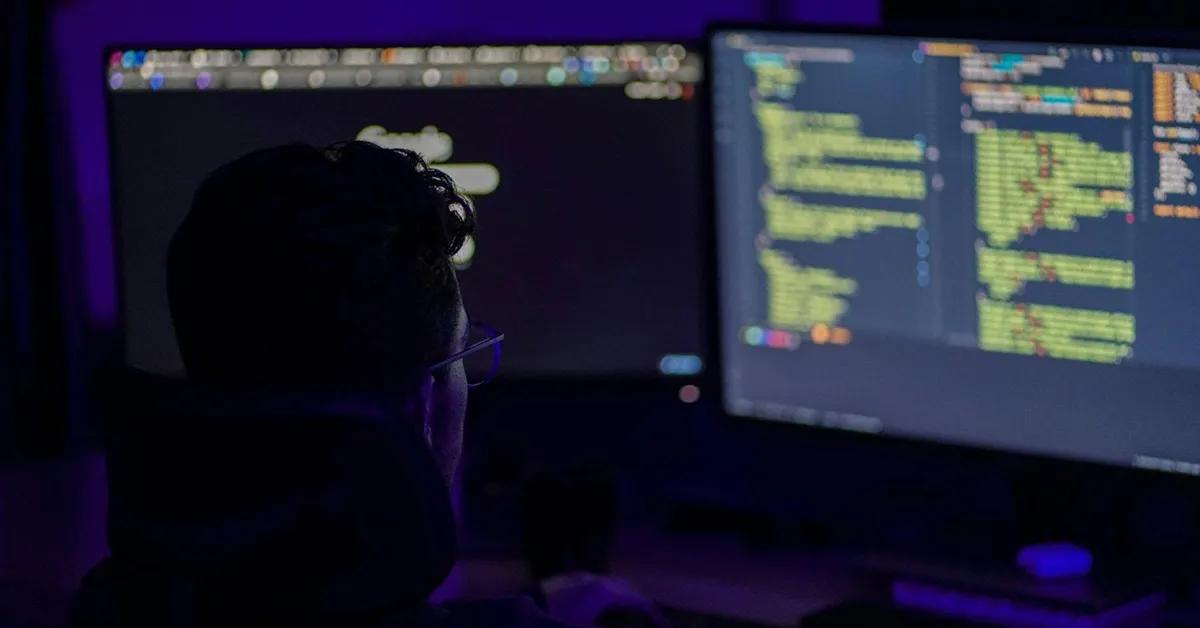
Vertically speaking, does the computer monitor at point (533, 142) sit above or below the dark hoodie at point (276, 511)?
above

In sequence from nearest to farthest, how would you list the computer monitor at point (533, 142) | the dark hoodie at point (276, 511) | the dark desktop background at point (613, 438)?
the dark hoodie at point (276, 511) < the dark desktop background at point (613, 438) < the computer monitor at point (533, 142)

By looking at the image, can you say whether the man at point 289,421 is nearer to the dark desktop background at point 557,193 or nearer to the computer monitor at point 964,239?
the computer monitor at point 964,239

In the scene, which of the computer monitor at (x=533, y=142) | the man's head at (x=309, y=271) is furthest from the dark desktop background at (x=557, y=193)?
the man's head at (x=309, y=271)

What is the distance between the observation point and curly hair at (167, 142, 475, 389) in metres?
1.02

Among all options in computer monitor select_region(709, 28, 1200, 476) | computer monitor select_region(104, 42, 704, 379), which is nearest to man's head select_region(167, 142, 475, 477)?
computer monitor select_region(709, 28, 1200, 476)

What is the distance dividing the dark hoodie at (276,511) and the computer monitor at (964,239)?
0.86m

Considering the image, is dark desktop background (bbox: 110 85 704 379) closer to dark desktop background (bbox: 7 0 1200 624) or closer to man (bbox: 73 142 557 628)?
dark desktop background (bbox: 7 0 1200 624)

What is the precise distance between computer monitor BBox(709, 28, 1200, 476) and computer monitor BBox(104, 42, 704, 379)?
13 cm

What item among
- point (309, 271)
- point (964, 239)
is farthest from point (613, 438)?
point (309, 271)

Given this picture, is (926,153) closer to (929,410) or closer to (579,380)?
(929,410)

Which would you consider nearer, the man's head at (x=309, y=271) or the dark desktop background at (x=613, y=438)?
the man's head at (x=309, y=271)

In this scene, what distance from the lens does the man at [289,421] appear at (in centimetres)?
100

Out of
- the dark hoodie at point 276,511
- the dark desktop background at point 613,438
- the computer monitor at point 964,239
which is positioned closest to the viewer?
the dark hoodie at point 276,511

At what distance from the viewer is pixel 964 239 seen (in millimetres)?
1752
